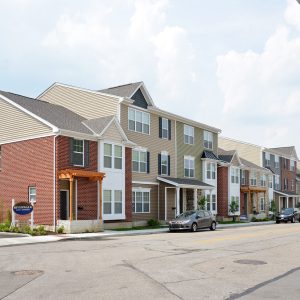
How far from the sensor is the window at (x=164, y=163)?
128 ft

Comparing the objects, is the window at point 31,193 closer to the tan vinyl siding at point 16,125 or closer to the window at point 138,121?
the tan vinyl siding at point 16,125

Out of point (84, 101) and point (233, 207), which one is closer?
point (84, 101)

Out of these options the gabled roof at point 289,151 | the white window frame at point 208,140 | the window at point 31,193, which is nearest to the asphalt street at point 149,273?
the window at point 31,193

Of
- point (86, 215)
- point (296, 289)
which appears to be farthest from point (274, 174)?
point (296, 289)

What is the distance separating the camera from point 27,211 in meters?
26.4

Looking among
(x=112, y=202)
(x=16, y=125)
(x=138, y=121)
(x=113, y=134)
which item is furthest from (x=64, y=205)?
(x=138, y=121)

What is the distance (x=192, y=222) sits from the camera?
98.7 ft

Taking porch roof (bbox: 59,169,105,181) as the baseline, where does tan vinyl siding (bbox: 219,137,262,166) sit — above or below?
above

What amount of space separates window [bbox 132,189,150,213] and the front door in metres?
7.16

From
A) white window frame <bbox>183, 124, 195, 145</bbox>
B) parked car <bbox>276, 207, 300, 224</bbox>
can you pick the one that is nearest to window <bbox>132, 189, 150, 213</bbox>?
white window frame <bbox>183, 124, 195, 145</bbox>

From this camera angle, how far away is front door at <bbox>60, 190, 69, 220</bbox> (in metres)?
28.8

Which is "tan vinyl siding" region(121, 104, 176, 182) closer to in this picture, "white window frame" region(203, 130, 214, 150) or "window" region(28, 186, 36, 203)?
"white window frame" region(203, 130, 214, 150)

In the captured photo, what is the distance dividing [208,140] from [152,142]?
10.4 meters

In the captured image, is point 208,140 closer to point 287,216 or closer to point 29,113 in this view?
point 287,216
